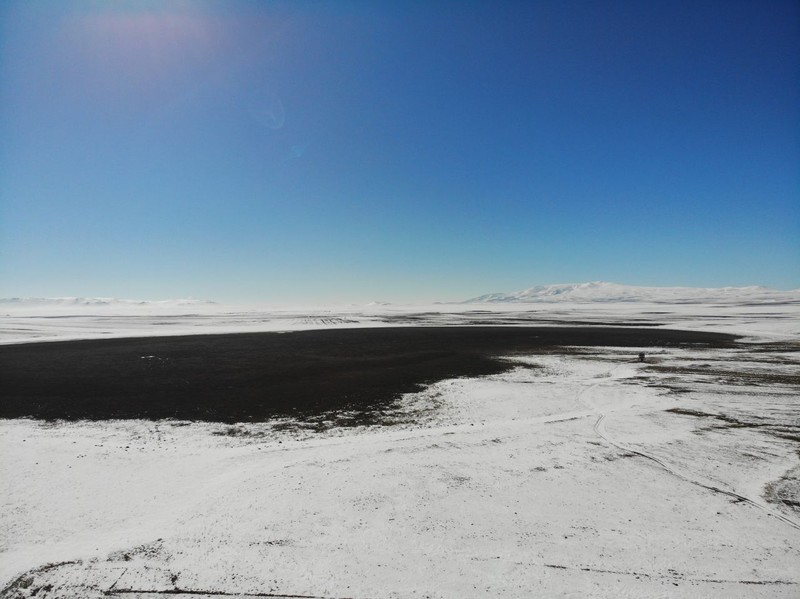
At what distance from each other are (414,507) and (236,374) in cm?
1355

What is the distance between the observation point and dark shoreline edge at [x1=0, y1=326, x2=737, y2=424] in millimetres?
12070

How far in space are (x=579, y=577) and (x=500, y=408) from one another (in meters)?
7.33

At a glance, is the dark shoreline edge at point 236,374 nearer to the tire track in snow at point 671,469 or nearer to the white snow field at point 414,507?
the white snow field at point 414,507

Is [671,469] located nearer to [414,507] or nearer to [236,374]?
[414,507]

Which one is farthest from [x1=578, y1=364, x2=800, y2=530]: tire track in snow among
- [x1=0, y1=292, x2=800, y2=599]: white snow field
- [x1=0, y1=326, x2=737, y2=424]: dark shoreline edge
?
→ [x1=0, y1=326, x2=737, y2=424]: dark shoreline edge

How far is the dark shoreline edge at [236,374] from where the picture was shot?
1207cm

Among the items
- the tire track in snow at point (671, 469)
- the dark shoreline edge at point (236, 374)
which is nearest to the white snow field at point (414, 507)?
the tire track in snow at point (671, 469)

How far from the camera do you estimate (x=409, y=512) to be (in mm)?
6129

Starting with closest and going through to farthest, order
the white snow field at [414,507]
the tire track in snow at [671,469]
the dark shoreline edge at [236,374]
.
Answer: the white snow field at [414,507], the tire track in snow at [671,469], the dark shoreline edge at [236,374]

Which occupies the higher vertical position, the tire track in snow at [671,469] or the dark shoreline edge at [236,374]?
the dark shoreline edge at [236,374]

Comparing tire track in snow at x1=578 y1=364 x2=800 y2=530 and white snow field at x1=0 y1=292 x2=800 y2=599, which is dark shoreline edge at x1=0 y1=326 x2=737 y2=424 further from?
tire track in snow at x1=578 y1=364 x2=800 y2=530

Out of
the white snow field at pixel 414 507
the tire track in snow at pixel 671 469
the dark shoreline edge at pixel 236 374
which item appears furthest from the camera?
the dark shoreline edge at pixel 236 374

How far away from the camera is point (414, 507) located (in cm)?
628

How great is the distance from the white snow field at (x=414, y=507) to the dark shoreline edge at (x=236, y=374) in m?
1.61
